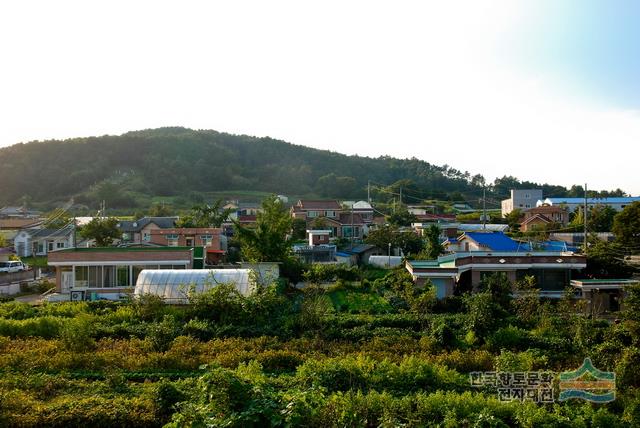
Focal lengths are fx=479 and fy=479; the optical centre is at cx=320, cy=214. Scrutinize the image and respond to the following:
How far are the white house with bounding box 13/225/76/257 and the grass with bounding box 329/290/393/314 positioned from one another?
23.7 meters

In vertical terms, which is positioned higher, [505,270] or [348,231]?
[348,231]

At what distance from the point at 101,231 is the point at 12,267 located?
17.9 ft

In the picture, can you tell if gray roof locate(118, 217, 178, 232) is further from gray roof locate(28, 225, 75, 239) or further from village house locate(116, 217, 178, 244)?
gray roof locate(28, 225, 75, 239)

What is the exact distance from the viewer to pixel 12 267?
27.4 m

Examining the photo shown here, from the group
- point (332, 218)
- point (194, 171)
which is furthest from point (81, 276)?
point (194, 171)

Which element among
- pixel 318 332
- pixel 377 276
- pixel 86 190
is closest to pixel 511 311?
pixel 318 332

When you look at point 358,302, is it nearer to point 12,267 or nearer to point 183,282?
point 183,282

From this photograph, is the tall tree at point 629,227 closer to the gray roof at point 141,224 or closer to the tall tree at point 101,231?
the tall tree at point 101,231

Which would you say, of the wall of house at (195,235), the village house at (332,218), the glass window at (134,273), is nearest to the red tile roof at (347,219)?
the village house at (332,218)

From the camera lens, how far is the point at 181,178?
264 ft

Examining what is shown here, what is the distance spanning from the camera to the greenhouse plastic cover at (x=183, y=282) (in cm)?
1841

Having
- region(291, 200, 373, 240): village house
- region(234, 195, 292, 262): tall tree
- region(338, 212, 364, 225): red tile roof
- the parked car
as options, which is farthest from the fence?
region(338, 212, 364, 225): red tile roof

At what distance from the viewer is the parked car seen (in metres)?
26.6

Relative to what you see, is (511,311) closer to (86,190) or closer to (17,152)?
(86,190)
